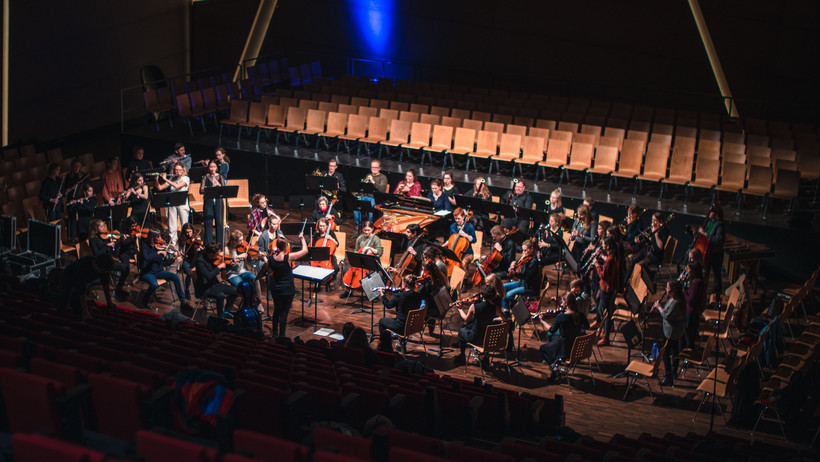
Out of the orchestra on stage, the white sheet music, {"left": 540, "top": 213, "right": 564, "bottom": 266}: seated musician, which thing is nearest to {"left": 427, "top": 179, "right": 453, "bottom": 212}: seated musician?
the orchestra on stage

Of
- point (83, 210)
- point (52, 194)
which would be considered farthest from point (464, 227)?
point (52, 194)

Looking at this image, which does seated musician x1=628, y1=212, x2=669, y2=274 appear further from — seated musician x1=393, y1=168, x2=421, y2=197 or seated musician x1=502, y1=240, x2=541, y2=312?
seated musician x1=393, y1=168, x2=421, y2=197

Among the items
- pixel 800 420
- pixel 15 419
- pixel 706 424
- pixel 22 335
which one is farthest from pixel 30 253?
pixel 800 420

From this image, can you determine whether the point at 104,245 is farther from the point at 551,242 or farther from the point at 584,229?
the point at 584,229

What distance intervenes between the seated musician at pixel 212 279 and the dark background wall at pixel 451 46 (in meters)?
7.85

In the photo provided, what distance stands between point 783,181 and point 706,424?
18.5 ft

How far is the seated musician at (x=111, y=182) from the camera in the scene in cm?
1117

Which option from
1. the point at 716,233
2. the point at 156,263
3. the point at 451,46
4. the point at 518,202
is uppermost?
the point at 451,46

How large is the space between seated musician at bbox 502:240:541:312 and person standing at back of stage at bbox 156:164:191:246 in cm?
491

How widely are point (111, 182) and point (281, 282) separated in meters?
4.32

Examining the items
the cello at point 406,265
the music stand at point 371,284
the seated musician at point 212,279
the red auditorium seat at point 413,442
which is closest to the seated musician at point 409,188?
the cello at point 406,265

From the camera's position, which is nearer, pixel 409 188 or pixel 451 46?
pixel 409 188

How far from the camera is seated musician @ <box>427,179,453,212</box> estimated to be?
36.0 ft

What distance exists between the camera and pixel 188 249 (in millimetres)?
9219
